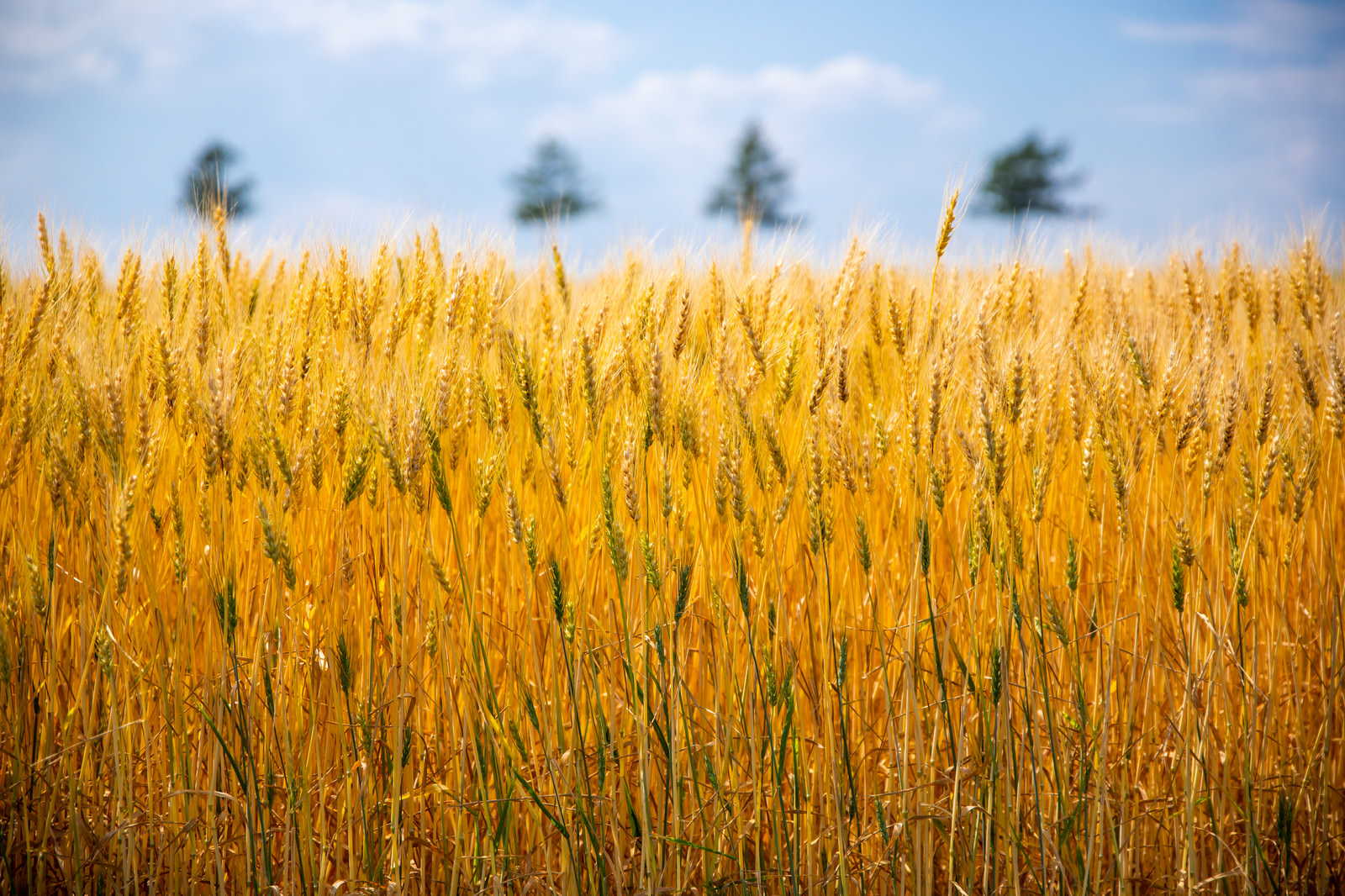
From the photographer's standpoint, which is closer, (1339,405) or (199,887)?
(199,887)

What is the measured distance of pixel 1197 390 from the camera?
5.03 ft

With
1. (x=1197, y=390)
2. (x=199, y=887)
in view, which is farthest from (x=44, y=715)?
(x=1197, y=390)

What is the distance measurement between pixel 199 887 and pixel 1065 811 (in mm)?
1605

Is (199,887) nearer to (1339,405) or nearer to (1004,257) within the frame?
(1339,405)

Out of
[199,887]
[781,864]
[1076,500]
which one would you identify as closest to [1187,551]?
[1076,500]

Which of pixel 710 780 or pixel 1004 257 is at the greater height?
pixel 1004 257

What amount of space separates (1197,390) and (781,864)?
3.90 feet

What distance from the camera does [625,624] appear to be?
1.26 m

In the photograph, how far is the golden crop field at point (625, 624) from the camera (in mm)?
1343

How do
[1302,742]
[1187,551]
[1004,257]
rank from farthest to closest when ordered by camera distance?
[1004,257]
[1302,742]
[1187,551]

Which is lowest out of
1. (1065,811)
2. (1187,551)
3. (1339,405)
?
(1065,811)

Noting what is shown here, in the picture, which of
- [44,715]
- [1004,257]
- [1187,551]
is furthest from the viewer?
[1004,257]

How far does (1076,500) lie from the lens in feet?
6.55

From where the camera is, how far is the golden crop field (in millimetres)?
1343
